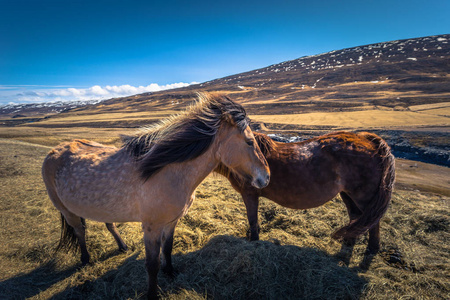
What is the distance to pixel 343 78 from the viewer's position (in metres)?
69.3

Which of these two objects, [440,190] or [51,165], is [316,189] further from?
[440,190]

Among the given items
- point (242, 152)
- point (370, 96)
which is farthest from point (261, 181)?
point (370, 96)

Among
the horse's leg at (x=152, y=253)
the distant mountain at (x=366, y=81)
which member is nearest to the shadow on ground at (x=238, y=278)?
the horse's leg at (x=152, y=253)

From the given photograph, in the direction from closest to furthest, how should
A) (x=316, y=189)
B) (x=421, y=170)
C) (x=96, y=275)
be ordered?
(x=96, y=275)
(x=316, y=189)
(x=421, y=170)

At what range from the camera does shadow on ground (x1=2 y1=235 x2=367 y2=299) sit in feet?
8.37

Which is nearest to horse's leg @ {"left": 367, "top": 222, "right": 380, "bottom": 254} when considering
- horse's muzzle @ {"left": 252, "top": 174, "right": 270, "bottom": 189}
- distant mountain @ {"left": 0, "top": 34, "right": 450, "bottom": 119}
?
horse's muzzle @ {"left": 252, "top": 174, "right": 270, "bottom": 189}

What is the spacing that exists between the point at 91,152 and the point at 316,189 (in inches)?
135

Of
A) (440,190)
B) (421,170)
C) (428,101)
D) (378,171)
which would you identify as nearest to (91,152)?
(378,171)

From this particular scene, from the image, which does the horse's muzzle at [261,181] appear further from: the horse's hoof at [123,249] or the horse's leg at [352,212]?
the horse's hoof at [123,249]

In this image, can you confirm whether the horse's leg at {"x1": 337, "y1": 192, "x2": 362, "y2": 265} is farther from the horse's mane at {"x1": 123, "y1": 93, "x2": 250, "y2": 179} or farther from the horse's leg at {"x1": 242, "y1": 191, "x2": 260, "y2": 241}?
the horse's mane at {"x1": 123, "y1": 93, "x2": 250, "y2": 179}

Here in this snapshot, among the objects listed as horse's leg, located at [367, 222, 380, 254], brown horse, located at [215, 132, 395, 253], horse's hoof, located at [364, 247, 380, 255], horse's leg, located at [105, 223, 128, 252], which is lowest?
horse's hoof, located at [364, 247, 380, 255]

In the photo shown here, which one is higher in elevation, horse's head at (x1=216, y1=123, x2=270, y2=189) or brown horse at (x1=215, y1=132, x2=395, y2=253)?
horse's head at (x1=216, y1=123, x2=270, y2=189)

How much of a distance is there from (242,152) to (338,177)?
187 cm

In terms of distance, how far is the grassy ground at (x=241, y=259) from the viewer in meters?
2.62
